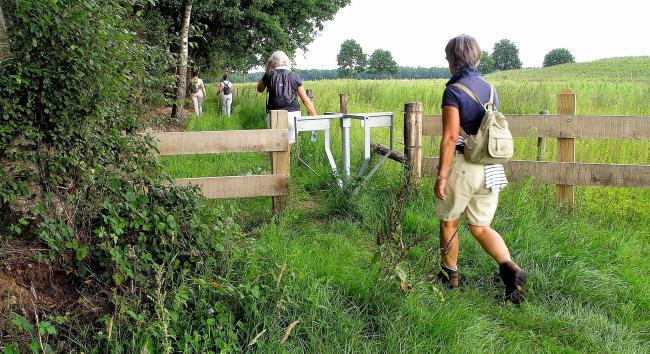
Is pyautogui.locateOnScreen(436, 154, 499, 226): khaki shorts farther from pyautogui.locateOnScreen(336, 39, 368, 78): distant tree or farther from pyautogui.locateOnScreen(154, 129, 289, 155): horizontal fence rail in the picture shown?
pyautogui.locateOnScreen(336, 39, 368, 78): distant tree

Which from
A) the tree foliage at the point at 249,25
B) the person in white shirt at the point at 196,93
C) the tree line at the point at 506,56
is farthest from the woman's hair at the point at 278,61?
the tree line at the point at 506,56

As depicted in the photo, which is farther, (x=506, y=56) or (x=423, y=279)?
(x=506, y=56)

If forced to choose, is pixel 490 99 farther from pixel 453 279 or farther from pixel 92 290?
pixel 92 290

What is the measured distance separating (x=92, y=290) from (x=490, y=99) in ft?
9.52

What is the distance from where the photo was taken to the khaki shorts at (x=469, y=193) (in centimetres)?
418

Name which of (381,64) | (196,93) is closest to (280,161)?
(196,93)

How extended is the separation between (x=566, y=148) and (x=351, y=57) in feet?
446

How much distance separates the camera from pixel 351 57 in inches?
5477

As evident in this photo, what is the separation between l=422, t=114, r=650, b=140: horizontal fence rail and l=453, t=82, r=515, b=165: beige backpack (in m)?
2.28

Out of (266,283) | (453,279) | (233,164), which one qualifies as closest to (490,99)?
(453,279)

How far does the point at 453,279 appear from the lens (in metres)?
4.42

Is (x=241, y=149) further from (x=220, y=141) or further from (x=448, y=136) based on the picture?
(x=448, y=136)

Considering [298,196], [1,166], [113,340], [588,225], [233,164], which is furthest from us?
[233,164]

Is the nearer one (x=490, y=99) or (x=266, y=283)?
(x=266, y=283)
